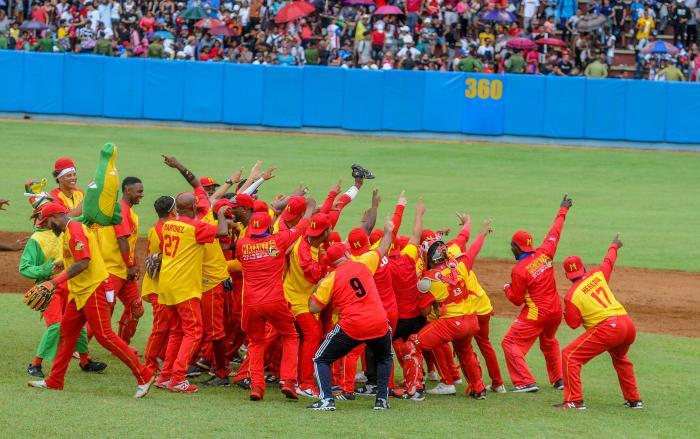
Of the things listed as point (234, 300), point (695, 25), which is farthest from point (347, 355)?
point (695, 25)

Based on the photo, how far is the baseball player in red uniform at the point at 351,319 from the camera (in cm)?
1051

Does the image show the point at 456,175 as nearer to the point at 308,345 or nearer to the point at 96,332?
the point at 308,345

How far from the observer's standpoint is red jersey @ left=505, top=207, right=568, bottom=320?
12102 mm

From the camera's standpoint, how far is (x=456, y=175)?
2844 cm

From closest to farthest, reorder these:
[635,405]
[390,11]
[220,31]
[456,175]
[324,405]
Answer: [324,405] → [635,405] → [456,175] → [220,31] → [390,11]

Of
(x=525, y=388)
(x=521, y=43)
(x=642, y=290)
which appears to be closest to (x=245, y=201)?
(x=525, y=388)

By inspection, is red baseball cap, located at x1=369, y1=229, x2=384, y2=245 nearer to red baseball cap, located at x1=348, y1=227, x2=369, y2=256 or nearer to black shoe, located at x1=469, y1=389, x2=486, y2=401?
red baseball cap, located at x1=348, y1=227, x2=369, y2=256

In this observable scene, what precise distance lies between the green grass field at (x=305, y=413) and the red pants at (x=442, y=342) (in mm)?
264

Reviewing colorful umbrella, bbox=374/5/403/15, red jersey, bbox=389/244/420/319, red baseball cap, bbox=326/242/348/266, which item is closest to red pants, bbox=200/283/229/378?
red baseball cap, bbox=326/242/348/266

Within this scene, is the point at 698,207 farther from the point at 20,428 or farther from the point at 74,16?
the point at 74,16

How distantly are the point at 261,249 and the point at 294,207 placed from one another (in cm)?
73

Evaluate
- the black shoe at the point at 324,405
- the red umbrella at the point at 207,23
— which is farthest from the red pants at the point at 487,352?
the red umbrella at the point at 207,23

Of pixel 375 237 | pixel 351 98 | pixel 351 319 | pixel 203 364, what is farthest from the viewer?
pixel 351 98

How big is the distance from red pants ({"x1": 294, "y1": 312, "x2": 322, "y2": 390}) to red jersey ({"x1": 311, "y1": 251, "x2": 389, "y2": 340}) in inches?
30.1
